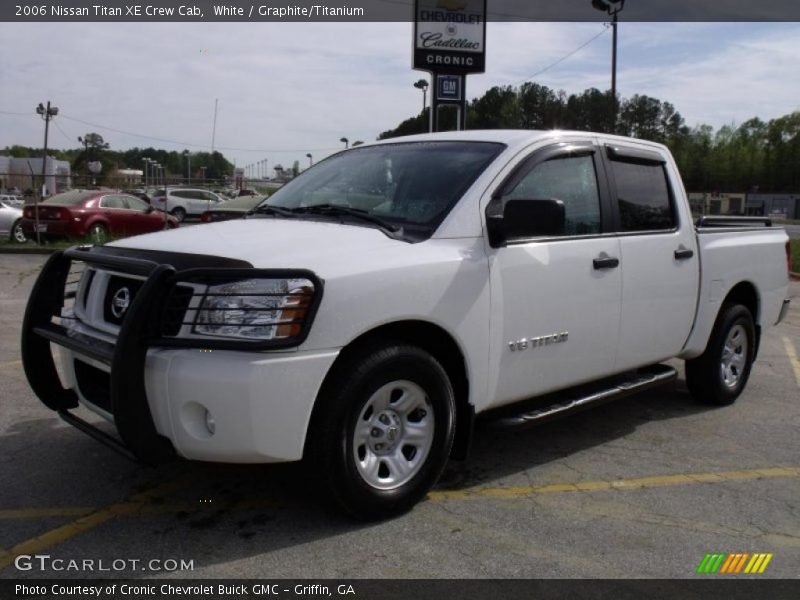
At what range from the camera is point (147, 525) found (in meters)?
3.53

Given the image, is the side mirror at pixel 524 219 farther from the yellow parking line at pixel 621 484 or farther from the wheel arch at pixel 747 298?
the wheel arch at pixel 747 298

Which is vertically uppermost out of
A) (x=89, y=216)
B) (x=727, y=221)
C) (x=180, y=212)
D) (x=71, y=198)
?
(x=180, y=212)

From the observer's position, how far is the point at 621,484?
4.23 meters

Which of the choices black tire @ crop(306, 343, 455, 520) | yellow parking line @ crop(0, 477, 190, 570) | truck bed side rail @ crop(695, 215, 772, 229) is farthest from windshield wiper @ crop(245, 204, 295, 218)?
truck bed side rail @ crop(695, 215, 772, 229)

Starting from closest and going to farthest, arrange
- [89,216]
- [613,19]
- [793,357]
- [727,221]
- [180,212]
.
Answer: [727,221], [793,357], [89,216], [613,19], [180,212]

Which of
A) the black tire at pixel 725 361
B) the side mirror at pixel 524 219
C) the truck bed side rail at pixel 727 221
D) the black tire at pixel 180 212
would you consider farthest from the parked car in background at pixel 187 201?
the side mirror at pixel 524 219

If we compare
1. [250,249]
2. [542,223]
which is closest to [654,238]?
[542,223]

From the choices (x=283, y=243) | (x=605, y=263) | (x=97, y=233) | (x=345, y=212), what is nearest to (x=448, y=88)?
(x=97, y=233)

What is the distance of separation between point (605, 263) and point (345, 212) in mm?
1552

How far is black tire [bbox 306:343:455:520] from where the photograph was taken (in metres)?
3.28

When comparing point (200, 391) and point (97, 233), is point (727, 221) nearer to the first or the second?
point (200, 391)

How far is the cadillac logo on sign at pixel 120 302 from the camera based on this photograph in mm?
3568

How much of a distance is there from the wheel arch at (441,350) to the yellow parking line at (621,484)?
0.22 meters

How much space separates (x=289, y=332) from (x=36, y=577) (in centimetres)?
140
